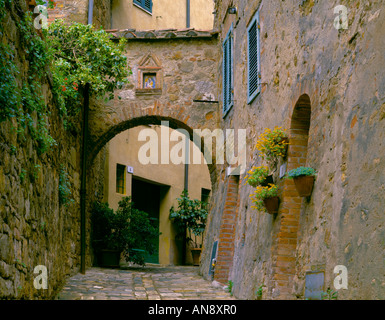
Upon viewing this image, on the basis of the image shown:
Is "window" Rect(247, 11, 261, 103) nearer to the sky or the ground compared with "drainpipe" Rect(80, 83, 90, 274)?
nearer to the sky

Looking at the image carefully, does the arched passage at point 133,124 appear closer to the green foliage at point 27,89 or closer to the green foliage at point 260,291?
the green foliage at point 260,291

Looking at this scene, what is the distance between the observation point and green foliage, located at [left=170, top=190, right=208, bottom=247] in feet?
51.0

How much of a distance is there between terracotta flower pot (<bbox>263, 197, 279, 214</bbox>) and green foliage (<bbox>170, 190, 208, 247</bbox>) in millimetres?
9566

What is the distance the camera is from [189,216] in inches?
610

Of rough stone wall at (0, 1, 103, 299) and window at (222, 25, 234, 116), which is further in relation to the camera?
window at (222, 25, 234, 116)

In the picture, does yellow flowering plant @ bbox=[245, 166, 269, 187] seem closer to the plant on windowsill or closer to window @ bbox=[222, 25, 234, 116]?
the plant on windowsill

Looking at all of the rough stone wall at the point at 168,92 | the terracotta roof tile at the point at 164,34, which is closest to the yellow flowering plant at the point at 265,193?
the rough stone wall at the point at 168,92

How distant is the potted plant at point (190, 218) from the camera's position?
15.5 m

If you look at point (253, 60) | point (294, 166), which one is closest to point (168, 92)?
point (253, 60)

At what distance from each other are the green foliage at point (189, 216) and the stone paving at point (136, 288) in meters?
5.52

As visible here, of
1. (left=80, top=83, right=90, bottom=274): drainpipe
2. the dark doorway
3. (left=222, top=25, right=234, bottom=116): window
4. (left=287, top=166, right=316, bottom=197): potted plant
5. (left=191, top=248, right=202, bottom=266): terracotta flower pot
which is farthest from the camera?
A: the dark doorway

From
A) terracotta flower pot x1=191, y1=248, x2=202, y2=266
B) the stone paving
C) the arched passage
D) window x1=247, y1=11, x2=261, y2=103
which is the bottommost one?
terracotta flower pot x1=191, y1=248, x2=202, y2=266

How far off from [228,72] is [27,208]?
577cm

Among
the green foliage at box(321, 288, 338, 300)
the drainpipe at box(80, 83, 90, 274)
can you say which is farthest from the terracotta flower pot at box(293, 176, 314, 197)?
the drainpipe at box(80, 83, 90, 274)
